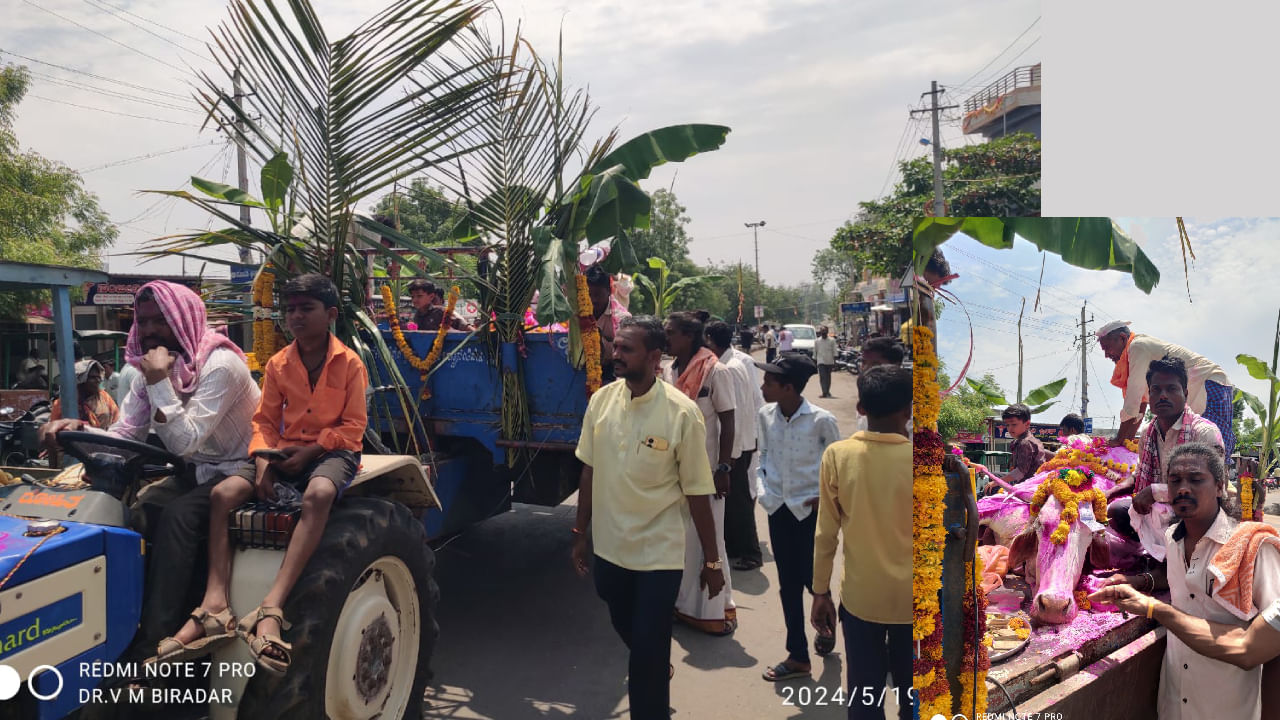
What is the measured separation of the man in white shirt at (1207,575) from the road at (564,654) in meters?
1.61

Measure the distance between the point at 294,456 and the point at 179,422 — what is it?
1.47 feet

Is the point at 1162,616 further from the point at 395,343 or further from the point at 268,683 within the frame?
the point at 395,343

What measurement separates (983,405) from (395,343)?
12.9ft

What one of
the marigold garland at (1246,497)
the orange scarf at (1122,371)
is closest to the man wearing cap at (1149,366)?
the orange scarf at (1122,371)

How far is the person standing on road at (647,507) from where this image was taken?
10.4 feet

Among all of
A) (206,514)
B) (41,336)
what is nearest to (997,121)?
(41,336)

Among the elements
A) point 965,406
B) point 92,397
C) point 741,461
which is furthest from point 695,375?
point 92,397

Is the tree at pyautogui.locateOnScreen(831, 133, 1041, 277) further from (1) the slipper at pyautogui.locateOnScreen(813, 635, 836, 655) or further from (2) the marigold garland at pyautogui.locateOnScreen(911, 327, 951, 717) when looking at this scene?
(2) the marigold garland at pyautogui.locateOnScreen(911, 327, 951, 717)

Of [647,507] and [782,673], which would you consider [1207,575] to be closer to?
[647,507]

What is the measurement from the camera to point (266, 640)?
2740 mm

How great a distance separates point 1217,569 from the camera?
2578 millimetres

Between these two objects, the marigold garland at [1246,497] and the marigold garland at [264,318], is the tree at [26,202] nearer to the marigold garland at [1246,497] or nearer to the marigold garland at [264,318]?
the marigold garland at [264,318]

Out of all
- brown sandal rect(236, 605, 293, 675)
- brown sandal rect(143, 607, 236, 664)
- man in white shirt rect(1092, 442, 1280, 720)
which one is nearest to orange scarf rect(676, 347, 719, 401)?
man in white shirt rect(1092, 442, 1280, 720)

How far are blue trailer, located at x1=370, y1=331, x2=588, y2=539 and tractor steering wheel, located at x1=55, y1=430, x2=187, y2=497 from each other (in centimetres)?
175
